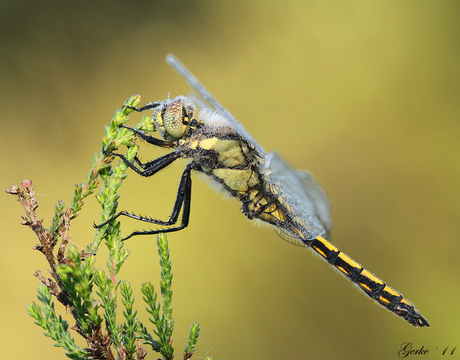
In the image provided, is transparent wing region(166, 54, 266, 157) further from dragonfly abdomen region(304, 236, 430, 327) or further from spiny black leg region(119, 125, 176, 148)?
dragonfly abdomen region(304, 236, 430, 327)

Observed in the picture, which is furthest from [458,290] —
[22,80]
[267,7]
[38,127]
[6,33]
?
[6,33]

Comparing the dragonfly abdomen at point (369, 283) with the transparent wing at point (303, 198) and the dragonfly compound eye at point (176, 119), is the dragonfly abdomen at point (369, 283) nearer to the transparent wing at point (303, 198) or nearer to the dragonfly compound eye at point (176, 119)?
the transparent wing at point (303, 198)

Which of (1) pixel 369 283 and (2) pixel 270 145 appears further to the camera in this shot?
(2) pixel 270 145

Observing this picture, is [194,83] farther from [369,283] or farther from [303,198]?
[369,283]

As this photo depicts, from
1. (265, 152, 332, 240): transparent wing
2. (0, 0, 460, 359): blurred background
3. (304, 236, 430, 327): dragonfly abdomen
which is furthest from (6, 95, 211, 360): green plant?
(0, 0, 460, 359): blurred background

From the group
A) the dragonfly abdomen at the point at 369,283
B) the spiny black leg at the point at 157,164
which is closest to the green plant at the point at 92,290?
the spiny black leg at the point at 157,164

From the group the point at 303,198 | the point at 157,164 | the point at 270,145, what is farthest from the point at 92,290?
the point at 270,145

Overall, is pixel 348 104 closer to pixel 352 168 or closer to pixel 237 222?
pixel 352 168
